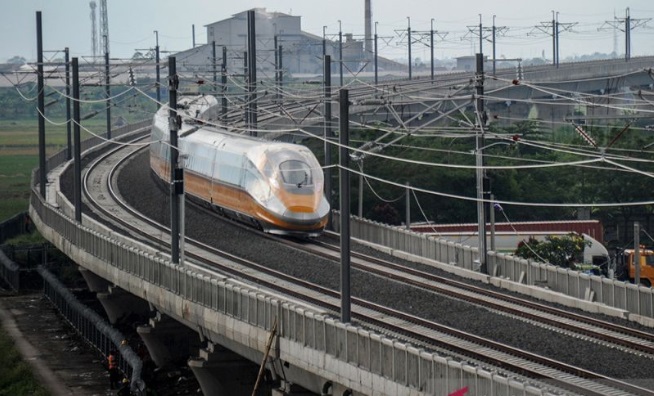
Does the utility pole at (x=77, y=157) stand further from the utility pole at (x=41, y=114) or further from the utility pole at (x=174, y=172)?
the utility pole at (x=174, y=172)

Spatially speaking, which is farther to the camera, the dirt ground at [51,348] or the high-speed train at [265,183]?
the high-speed train at [265,183]

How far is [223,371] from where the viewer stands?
138ft

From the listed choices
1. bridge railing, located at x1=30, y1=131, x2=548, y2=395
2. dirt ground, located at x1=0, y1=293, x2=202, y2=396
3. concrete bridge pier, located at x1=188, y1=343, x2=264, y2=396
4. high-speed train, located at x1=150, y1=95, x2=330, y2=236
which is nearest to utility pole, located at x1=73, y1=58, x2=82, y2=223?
high-speed train, located at x1=150, y1=95, x2=330, y2=236

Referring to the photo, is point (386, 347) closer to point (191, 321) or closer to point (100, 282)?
point (191, 321)

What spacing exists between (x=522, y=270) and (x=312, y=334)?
12.2m

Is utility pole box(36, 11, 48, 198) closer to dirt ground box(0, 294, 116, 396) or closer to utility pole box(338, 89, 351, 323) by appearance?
dirt ground box(0, 294, 116, 396)

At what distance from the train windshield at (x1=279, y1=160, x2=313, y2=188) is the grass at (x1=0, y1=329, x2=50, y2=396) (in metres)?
11.4

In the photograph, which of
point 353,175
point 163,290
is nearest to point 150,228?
point 163,290

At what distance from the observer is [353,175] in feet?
266

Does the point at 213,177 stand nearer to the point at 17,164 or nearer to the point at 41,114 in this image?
the point at 41,114

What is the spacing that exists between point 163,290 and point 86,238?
11.2 metres

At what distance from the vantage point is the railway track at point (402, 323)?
98.0ft

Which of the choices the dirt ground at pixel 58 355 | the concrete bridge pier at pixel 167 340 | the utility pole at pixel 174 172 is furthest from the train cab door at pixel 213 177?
the utility pole at pixel 174 172

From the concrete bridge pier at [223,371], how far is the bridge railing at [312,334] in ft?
3.81
